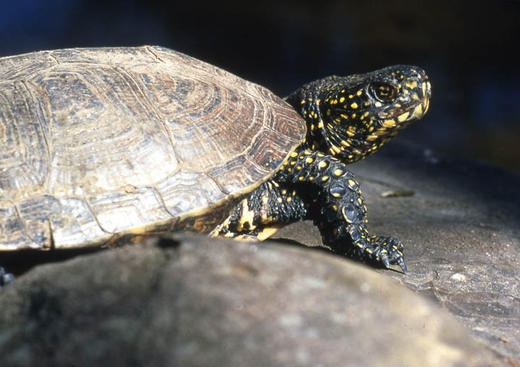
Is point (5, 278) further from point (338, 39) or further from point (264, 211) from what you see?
point (338, 39)

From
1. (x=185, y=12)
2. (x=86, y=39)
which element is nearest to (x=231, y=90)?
(x=86, y=39)

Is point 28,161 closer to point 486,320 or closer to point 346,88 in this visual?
point 346,88

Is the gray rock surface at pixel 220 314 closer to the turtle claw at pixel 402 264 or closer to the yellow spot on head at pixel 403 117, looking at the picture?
the turtle claw at pixel 402 264

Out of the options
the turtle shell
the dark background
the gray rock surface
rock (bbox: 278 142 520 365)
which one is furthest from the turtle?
the dark background

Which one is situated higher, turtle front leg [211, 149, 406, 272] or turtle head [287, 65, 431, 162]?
turtle head [287, 65, 431, 162]

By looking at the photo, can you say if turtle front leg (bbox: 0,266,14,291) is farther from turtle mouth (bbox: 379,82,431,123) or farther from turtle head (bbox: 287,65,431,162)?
A: turtle mouth (bbox: 379,82,431,123)

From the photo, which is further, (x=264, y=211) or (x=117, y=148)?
(x=264, y=211)

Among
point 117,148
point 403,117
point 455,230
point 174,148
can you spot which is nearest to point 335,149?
point 403,117
